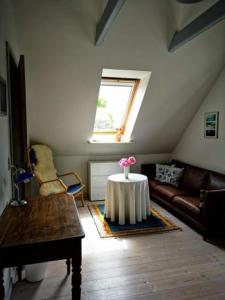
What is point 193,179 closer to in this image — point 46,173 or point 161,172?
point 161,172

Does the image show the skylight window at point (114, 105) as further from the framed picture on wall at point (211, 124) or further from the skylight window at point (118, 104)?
the framed picture on wall at point (211, 124)

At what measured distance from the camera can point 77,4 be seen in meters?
2.57

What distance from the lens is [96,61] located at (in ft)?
10.3

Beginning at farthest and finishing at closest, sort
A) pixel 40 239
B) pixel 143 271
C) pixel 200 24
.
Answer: pixel 200 24
pixel 143 271
pixel 40 239

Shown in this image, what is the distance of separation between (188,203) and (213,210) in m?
0.44

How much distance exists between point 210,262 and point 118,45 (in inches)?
112

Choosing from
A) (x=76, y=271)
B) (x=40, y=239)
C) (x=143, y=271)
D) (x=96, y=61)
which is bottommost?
(x=143, y=271)

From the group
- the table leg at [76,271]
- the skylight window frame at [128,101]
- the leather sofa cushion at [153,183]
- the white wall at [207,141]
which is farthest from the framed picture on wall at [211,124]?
the table leg at [76,271]

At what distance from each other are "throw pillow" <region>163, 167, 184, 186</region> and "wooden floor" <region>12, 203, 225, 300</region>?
1.36 m

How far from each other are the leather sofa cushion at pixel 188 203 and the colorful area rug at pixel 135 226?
0.96 ft

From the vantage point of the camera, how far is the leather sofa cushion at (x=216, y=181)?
3.38 metres

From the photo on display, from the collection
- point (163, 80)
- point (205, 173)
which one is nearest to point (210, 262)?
point (205, 173)

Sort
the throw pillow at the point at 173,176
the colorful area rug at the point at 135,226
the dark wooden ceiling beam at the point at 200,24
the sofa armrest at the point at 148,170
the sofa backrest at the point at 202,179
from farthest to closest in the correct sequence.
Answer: the sofa armrest at the point at 148,170 → the throw pillow at the point at 173,176 → the sofa backrest at the point at 202,179 → the colorful area rug at the point at 135,226 → the dark wooden ceiling beam at the point at 200,24

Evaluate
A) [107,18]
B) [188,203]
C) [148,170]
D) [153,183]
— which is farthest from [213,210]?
[107,18]
